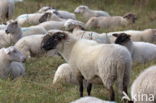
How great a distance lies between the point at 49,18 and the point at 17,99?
8948 millimetres

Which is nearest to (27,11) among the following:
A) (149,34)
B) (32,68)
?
(149,34)

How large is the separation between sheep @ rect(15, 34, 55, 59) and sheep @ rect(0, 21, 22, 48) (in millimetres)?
663

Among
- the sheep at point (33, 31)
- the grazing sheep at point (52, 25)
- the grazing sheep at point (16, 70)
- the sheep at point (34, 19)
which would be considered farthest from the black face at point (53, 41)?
the sheep at point (34, 19)

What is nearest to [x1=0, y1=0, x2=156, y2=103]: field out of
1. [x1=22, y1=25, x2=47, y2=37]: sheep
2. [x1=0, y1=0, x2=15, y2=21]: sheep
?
[x1=22, y1=25, x2=47, y2=37]: sheep

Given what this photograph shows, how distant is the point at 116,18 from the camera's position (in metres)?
17.7

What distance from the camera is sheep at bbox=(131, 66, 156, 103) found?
576cm

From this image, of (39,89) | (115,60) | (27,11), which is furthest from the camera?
(27,11)

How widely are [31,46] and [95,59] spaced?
15.5 feet

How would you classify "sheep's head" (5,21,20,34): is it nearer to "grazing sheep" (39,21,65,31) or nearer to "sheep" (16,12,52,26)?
"grazing sheep" (39,21,65,31)

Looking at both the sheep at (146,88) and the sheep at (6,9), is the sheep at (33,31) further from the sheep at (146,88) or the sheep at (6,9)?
the sheep at (146,88)

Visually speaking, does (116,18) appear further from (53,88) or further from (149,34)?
(53,88)

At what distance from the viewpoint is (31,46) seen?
1227cm

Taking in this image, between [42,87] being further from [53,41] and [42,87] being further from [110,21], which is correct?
[110,21]

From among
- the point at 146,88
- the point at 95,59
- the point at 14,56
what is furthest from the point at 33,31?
the point at 146,88
